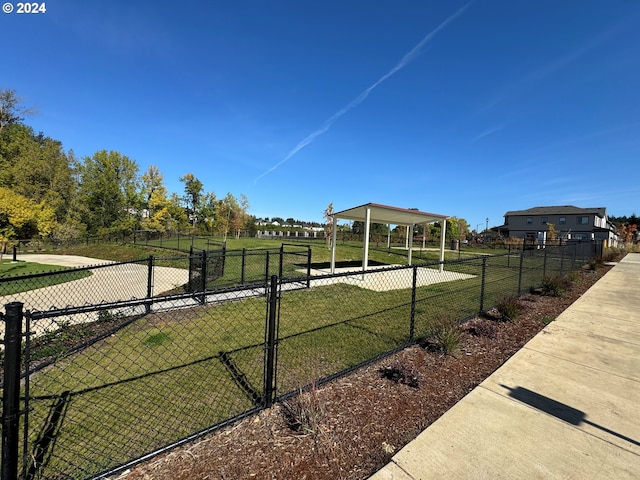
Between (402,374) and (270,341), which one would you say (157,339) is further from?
(402,374)

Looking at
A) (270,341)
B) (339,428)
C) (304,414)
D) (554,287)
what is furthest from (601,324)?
(270,341)

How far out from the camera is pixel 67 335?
16.0 ft

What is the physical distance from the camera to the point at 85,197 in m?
35.2

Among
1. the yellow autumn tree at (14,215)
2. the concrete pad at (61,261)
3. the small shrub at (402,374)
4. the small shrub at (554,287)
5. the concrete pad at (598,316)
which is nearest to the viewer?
the small shrub at (402,374)

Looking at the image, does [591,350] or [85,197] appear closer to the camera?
[591,350]

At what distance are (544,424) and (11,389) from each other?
146 inches

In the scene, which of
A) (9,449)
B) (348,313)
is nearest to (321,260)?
(348,313)

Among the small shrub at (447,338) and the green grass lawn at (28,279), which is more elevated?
the small shrub at (447,338)

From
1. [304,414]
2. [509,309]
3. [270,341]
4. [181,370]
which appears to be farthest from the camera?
[509,309]

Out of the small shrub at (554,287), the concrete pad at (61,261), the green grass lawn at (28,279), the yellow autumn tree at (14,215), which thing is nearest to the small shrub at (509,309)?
the small shrub at (554,287)

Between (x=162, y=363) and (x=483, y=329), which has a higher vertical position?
(x=483, y=329)

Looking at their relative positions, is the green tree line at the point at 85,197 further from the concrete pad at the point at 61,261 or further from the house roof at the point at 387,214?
the house roof at the point at 387,214

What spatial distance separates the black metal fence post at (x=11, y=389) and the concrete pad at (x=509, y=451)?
2220 mm

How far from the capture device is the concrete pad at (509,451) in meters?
2.08
